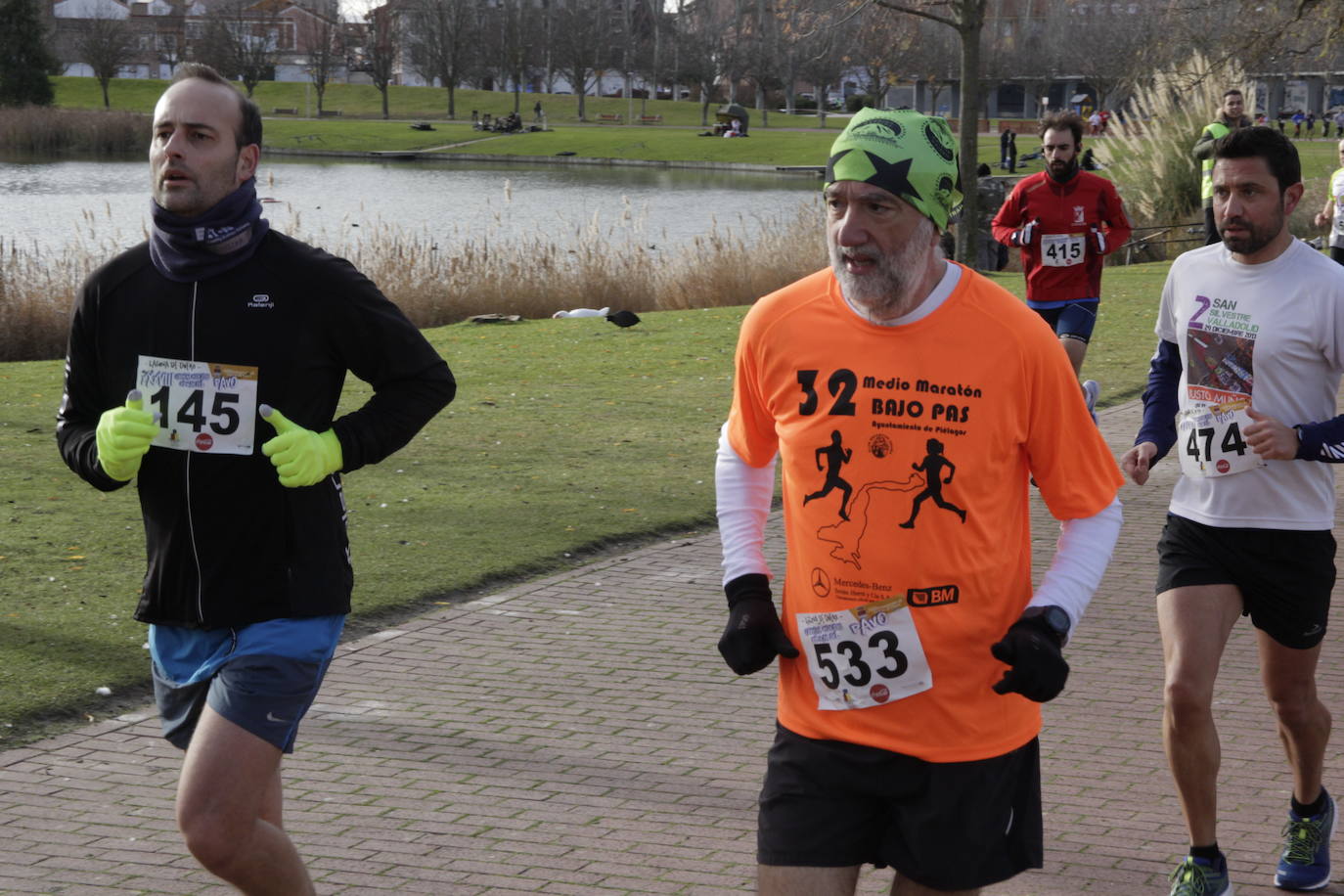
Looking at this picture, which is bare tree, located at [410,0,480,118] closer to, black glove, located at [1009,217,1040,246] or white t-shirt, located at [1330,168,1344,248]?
white t-shirt, located at [1330,168,1344,248]

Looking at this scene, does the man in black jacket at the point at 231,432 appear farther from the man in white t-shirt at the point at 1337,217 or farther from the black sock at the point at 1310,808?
the man in white t-shirt at the point at 1337,217

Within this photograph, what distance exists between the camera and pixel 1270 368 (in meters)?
4.39

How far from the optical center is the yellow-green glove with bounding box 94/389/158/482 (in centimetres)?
335

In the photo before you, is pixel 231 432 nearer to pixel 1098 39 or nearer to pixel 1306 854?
pixel 1306 854

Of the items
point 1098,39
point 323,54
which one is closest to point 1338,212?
point 1098,39

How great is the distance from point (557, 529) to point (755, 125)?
92837mm

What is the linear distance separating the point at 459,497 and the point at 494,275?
438 inches

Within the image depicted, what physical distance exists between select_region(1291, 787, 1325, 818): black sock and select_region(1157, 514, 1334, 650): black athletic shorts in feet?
1.49

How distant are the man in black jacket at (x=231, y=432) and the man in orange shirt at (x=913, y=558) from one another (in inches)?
39.5

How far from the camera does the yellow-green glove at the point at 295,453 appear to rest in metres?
3.35

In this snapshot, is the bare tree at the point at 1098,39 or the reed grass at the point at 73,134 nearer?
the reed grass at the point at 73,134

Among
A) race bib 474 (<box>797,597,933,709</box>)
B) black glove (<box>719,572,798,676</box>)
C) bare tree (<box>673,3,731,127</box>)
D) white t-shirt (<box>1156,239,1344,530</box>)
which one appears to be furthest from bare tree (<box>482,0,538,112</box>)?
race bib 474 (<box>797,597,933,709</box>)

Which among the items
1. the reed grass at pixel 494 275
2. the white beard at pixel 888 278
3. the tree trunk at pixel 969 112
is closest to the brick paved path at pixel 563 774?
the white beard at pixel 888 278

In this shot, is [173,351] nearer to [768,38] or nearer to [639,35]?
[768,38]
